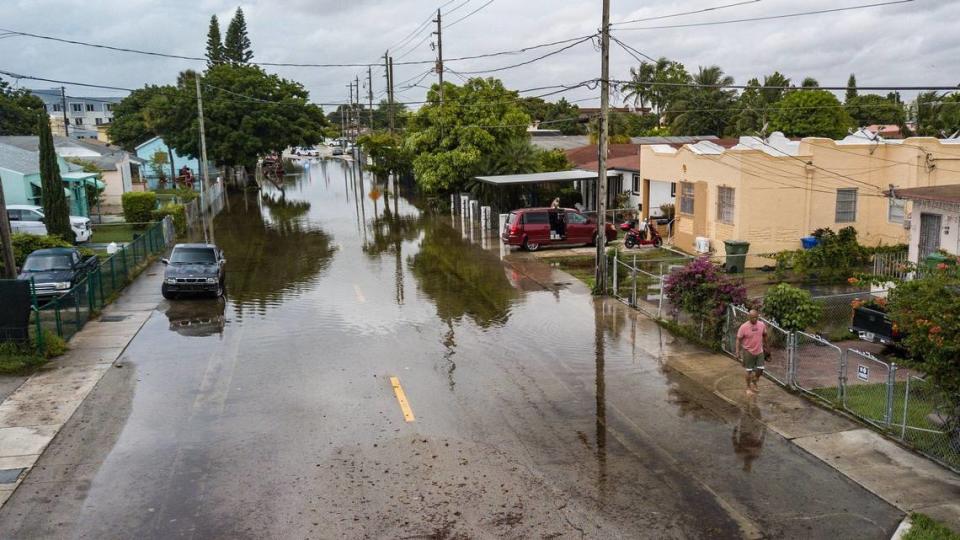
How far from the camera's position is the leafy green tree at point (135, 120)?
7952cm

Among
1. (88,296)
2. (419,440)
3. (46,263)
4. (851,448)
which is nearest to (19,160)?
(46,263)

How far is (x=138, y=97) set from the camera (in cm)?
9431

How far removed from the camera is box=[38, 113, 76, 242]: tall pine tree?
3130cm

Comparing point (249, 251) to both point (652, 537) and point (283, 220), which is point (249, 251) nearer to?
point (283, 220)

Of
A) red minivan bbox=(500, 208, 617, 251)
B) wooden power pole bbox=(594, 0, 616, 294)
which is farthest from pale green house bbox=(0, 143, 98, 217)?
wooden power pole bbox=(594, 0, 616, 294)

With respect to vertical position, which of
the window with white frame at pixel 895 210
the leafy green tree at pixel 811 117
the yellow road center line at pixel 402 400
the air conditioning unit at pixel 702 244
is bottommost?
the yellow road center line at pixel 402 400

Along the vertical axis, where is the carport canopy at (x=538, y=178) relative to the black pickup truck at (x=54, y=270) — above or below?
above

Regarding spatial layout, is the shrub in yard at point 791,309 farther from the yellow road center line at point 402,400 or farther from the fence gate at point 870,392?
the yellow road center line at point 402,400

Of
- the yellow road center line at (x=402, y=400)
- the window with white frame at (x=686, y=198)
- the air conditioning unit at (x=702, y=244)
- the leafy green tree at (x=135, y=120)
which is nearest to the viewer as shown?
the yellow road center line at (x=402, y=400)

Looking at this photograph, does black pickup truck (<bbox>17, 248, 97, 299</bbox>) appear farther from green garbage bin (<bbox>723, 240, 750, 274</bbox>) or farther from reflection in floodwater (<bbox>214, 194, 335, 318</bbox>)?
green garbage bin (<bbox>723, 240, 750, 274</bbox>)

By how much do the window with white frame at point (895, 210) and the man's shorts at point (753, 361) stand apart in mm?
15406

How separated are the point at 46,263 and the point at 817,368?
68.1 ft

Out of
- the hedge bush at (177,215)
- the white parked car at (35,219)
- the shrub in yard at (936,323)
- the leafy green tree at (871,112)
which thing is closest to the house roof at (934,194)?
the shrub in yard at (936,323)

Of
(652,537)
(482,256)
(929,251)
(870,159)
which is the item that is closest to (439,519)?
(652,537)
